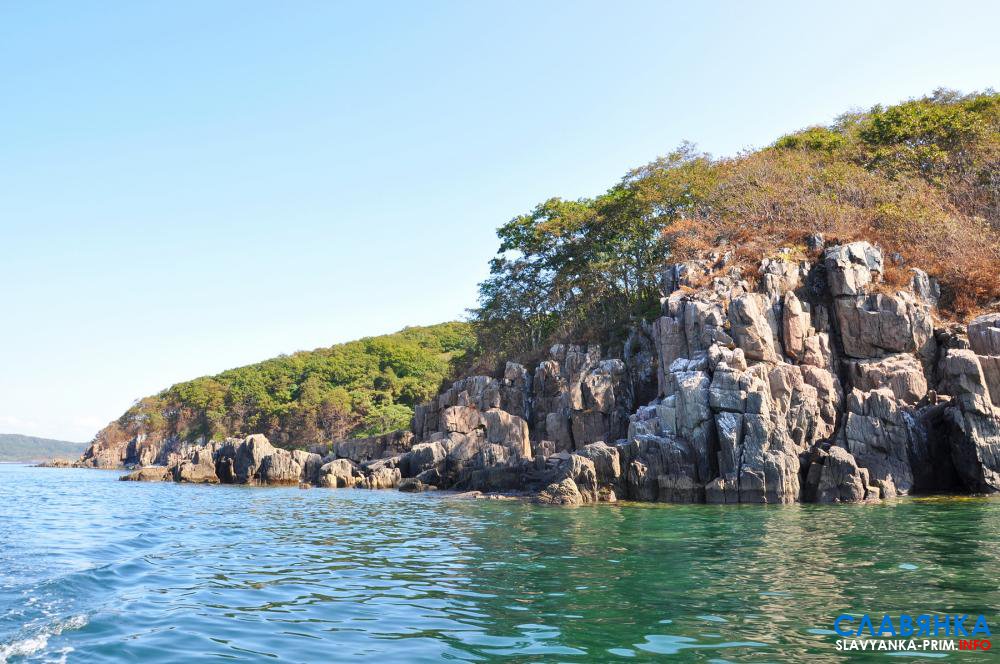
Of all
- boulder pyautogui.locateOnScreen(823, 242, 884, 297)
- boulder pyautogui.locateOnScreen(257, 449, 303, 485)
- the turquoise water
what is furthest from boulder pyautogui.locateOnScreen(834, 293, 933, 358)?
boulder pyautogui.locateOnScreen(257, 449, 303, 485)

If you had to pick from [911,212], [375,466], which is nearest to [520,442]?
[375,466]

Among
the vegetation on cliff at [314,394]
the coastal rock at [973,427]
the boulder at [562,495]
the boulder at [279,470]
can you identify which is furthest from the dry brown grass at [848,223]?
the vegetation on cliff at [314,394]

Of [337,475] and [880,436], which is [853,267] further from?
[337,475]

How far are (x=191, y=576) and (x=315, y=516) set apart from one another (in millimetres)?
11994

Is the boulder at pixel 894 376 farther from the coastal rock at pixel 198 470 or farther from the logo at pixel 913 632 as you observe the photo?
the coastal rock at pixel 198 470

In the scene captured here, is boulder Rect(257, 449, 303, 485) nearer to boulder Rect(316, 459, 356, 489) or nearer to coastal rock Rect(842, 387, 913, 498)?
boulder Rect(316, 459, 356, 489)

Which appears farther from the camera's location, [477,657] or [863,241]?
[863,241]

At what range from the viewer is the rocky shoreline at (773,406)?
2606 cm

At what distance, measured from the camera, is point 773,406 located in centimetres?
2834

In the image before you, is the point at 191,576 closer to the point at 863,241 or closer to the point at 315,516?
the point at 315,516

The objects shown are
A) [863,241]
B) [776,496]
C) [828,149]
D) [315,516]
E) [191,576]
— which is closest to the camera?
[191,576]

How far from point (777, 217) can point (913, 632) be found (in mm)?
37490

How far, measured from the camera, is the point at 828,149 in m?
50.8

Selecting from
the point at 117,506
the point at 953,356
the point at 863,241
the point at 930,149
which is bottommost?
the point at 117,506
